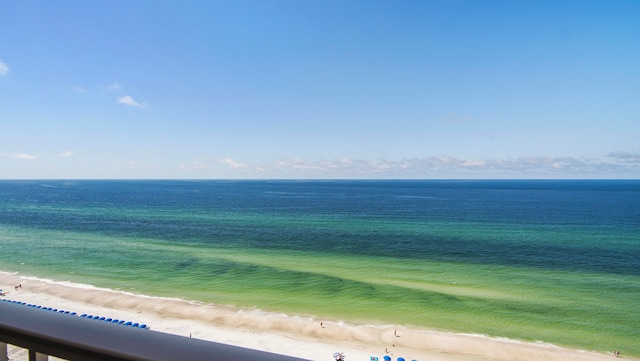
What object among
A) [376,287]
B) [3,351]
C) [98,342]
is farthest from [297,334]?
[98,342]

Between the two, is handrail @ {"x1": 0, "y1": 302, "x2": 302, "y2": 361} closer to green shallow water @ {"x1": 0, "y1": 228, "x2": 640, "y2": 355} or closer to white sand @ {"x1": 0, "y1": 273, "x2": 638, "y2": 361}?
white sand @ {"x1": 0, "y1": 273, "x2": 638, "y2": 361}

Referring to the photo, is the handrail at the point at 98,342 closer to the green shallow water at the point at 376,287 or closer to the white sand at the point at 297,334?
the white sand at the point at 297,334

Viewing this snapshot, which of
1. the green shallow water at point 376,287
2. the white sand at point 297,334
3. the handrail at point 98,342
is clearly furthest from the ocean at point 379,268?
the handrail at point 98,342

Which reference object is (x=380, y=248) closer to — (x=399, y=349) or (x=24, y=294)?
(x=399, y=349)

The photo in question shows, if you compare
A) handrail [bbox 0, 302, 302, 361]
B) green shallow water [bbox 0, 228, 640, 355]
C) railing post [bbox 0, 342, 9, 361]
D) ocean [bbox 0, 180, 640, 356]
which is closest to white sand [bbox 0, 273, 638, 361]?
ocean [bbox 0, 180, 640, 356]

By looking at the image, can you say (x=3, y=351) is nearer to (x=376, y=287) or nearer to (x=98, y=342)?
(x=98, y=342)

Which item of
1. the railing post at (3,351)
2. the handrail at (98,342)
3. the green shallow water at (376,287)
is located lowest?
the green shallow water at (376,287)

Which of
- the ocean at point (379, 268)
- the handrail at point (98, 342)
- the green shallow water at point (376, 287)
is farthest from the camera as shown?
the ocean at point (379, 268)

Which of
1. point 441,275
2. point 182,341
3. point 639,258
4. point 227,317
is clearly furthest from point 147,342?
point 639,258
